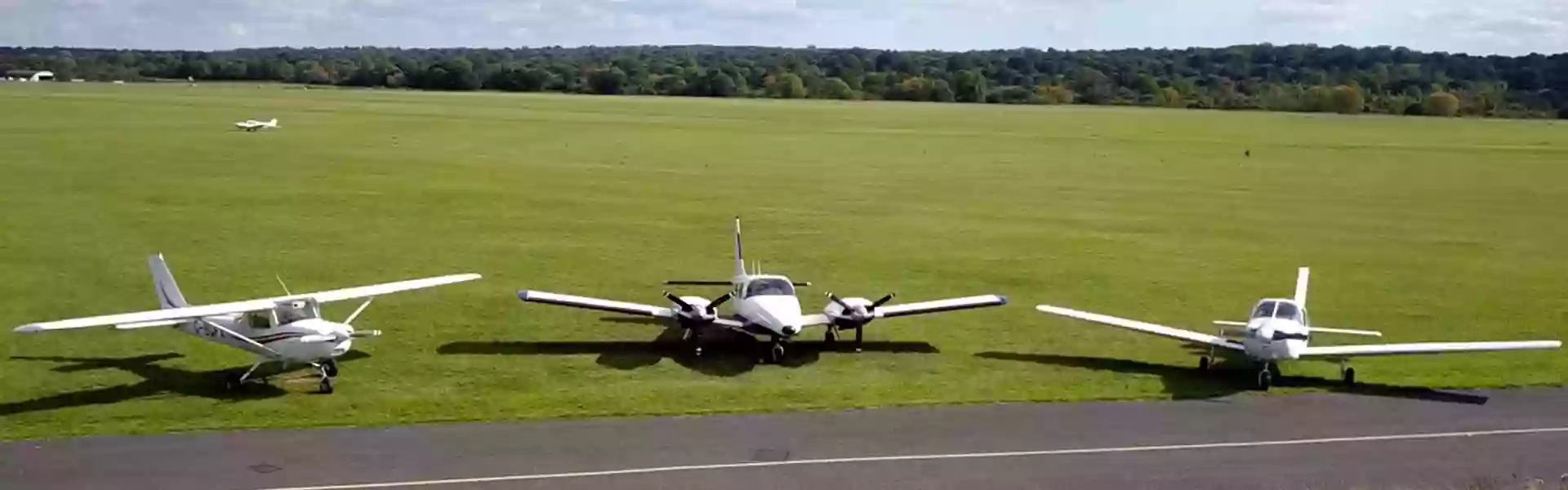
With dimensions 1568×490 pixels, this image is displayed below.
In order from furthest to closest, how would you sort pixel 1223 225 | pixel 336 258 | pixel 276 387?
pixel 1223 225
pixel 336 258
pixel 276 387

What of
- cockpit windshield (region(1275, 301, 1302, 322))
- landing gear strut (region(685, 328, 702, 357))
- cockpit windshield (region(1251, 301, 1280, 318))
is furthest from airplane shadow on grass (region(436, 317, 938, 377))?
cockpit windshield (region(1275, 301, 1302, 322))

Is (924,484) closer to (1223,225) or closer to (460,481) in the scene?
(460,481)

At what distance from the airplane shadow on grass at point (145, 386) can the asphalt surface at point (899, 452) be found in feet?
6.35

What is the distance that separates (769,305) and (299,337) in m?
7.42

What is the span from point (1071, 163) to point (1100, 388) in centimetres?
5425

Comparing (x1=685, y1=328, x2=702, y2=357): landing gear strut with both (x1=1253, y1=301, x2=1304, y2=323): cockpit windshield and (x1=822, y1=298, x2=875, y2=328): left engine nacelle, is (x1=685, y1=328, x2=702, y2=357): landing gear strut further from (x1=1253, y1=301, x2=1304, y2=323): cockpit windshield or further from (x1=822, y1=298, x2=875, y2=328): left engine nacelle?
(x1=1253, y1=301, x2=1304, y2=323): cockpit windshield

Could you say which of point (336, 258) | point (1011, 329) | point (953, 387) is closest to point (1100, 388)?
point (953, 387)

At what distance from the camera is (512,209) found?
47250 mm

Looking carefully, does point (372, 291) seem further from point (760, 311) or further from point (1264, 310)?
point (1264, 310)

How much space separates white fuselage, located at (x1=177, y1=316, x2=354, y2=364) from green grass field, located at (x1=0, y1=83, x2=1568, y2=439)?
722 millimetres

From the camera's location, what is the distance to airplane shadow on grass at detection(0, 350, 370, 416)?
65.3 ft

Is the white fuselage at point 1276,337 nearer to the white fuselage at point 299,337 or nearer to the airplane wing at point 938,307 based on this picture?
the airplane wing at point 938,307

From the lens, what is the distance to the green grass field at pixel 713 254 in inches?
858

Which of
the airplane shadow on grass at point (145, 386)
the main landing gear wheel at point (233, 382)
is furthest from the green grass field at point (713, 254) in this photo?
the main landing gear wheel at point (233, 382)
